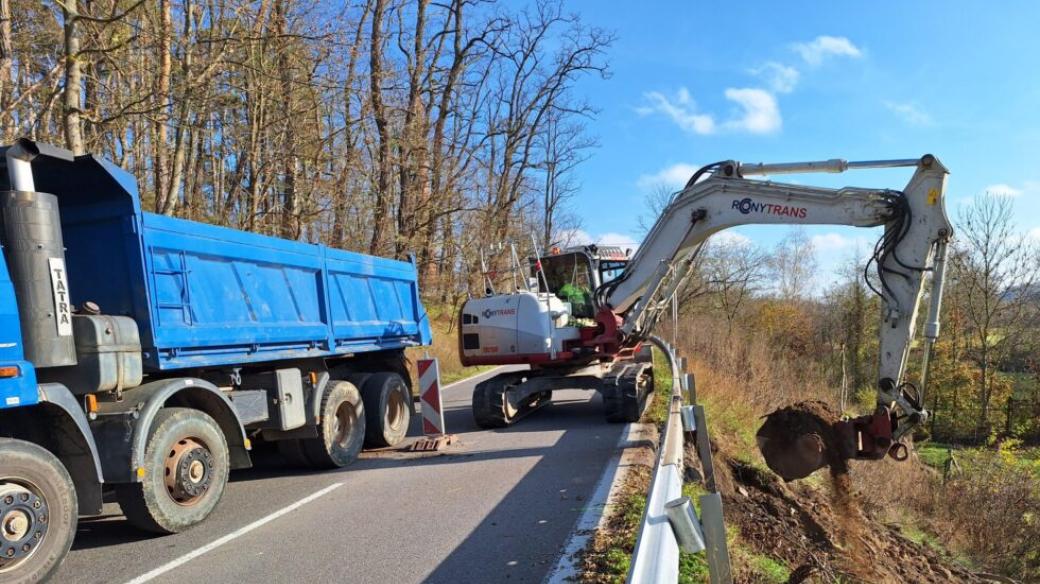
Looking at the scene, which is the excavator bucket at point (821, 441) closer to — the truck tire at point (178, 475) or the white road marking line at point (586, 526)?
the white road marking line at point (586, 526)

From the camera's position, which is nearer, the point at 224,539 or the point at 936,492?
the point at 224,539

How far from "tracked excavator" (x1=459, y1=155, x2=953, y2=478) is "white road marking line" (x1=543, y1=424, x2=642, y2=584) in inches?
66.0

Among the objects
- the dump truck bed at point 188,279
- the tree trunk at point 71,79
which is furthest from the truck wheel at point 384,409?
the tree trunk at point 71,79

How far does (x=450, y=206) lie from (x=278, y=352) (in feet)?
57.8

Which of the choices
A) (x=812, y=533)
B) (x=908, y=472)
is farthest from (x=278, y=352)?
(x=908, y=472)

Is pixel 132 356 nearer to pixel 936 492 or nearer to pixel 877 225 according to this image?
pixel 877 225

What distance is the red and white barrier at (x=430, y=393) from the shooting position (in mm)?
9195

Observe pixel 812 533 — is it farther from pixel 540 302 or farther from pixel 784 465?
pixel 540 302

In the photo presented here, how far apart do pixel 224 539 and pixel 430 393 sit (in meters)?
4.06

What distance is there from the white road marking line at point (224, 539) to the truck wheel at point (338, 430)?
0.83 m

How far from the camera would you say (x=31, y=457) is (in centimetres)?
429

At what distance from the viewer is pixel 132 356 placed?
526cm

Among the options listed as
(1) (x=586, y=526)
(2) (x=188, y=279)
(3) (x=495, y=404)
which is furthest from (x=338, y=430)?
(1) (x=586, y=526)

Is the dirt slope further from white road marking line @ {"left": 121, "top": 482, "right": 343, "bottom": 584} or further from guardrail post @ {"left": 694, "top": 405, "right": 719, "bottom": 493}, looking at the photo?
white road marking line @ {"left": 121, "top": 482, "right": 343, "bottom": 584}
